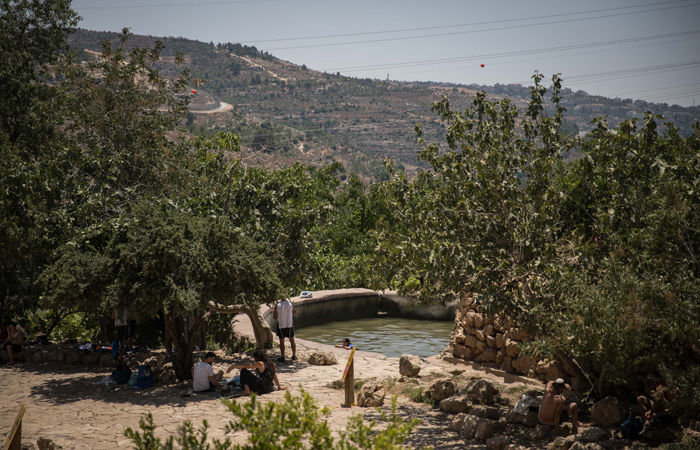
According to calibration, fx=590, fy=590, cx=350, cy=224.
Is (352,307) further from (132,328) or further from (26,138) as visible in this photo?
(26,138)

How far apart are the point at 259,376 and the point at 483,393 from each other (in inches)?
166

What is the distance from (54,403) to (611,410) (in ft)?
30.8

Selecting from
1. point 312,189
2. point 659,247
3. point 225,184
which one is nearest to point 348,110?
point 312,189

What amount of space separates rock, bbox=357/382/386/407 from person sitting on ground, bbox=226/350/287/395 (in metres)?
1.68

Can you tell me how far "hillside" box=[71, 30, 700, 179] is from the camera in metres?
92.1

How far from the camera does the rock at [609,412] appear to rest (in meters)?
8.68

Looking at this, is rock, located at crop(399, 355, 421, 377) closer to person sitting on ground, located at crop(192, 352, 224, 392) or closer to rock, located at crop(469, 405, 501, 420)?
rock, located at crop(469, 405, 501, 420)

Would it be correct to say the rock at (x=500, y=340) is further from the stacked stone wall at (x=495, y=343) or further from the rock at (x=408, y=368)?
the rock at (x=408, y=368)

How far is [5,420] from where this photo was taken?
31.6ft

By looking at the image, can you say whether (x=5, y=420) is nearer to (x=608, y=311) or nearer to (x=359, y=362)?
(x=359, y=362)

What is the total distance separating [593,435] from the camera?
8102 mm

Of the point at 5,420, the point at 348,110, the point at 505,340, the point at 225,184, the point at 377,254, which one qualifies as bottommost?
the point at 5,420

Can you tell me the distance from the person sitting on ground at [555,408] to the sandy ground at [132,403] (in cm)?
131

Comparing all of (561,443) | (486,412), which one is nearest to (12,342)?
(486,412)
